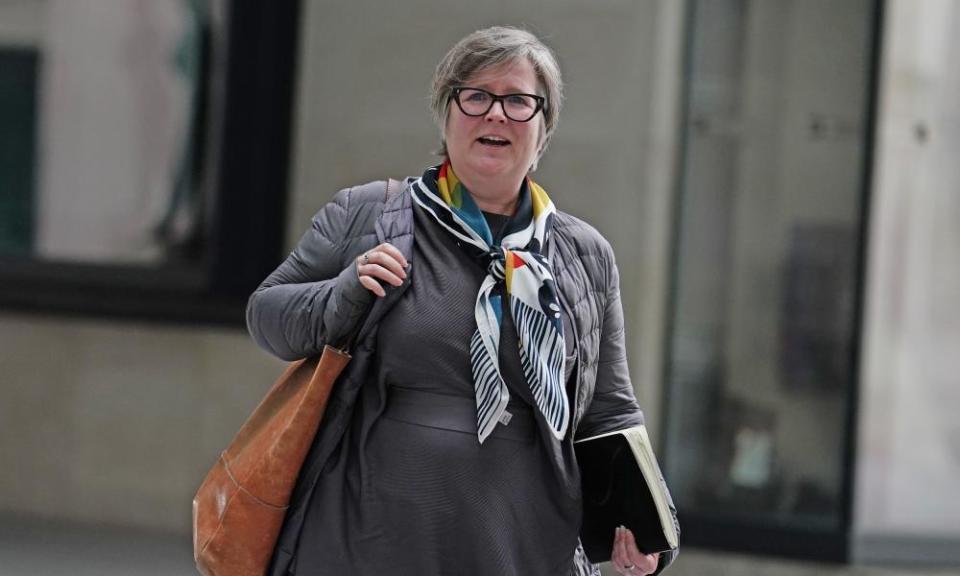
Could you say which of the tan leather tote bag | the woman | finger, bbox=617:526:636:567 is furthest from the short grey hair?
finger, bbox=617:526:636:567

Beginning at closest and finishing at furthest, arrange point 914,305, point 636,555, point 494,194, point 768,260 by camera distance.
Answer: point 494,194, point 636,555, point 914,305, point 768,260

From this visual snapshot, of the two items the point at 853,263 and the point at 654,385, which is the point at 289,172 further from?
the point at 853,263

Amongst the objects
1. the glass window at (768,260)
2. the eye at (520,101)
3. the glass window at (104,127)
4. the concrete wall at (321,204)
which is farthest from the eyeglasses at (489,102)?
the glass window at (104,127)

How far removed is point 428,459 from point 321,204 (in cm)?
432

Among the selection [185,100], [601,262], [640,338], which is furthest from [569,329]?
[185,100]

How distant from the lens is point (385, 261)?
2.69 metres

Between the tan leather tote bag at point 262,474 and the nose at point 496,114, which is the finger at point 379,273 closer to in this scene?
the tan leather tote bag at point 262,474

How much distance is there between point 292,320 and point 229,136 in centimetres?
455

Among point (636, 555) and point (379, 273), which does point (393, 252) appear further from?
point (636, 555)

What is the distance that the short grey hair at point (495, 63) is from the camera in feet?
9.36

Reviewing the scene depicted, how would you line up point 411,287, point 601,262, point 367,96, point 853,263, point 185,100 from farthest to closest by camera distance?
1. point 185,100
2. point 367,96
3. point 853,263
4. point 601,262
5. point 411,287

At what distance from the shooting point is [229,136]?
284 inches

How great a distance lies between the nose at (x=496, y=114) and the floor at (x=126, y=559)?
4092 mm

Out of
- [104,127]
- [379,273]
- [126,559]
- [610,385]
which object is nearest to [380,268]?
[379,273]
